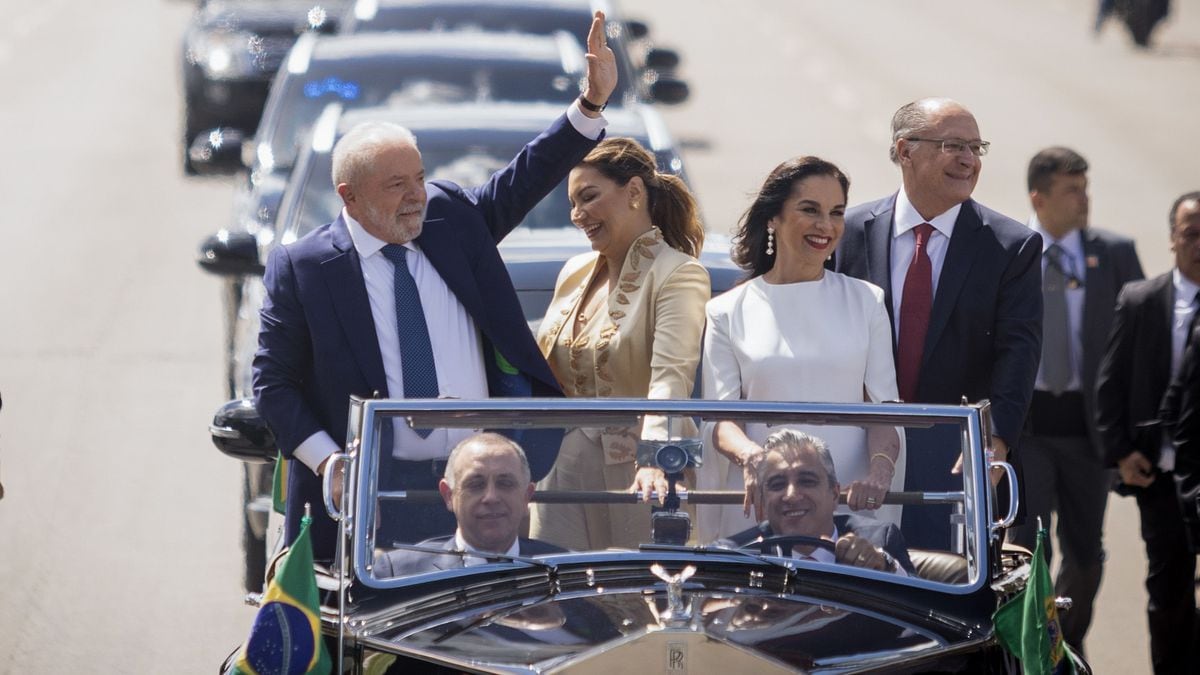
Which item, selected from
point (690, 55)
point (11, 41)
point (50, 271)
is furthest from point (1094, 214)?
point (11, 41)

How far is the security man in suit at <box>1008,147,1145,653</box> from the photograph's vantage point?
727 cm

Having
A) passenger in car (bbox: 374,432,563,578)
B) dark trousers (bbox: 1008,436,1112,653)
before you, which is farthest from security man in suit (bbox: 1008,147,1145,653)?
passenger in car (bbox: 374,432,563,578)

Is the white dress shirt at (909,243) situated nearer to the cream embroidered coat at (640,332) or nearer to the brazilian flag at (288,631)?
the cream embroidered coat at (640,332)

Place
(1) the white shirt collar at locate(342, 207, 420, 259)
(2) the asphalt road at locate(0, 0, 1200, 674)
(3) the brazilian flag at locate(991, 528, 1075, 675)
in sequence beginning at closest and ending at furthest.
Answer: (3) the brazilian flag at locate(991, 528, 1075, 675) → (1) the white shirt collar at locate(342, 207, 420, 259) → (2) the asphalt road at locate(0, 0, 1200, 674)

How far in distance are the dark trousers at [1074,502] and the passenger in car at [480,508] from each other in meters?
3.24

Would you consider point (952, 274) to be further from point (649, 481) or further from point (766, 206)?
point (649, 481)

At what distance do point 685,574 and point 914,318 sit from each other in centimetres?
178

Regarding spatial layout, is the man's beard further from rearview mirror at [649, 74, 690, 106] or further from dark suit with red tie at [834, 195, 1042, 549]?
rearview mirror at [649, 74, 690, 106]

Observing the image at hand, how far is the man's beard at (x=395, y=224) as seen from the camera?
17.7 feet

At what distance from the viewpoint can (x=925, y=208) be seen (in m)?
5.87

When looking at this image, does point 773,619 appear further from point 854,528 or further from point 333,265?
point 333,265

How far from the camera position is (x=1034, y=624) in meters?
4.14

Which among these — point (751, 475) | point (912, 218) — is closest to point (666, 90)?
point (912, 218)

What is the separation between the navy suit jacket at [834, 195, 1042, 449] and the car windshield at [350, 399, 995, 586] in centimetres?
125
